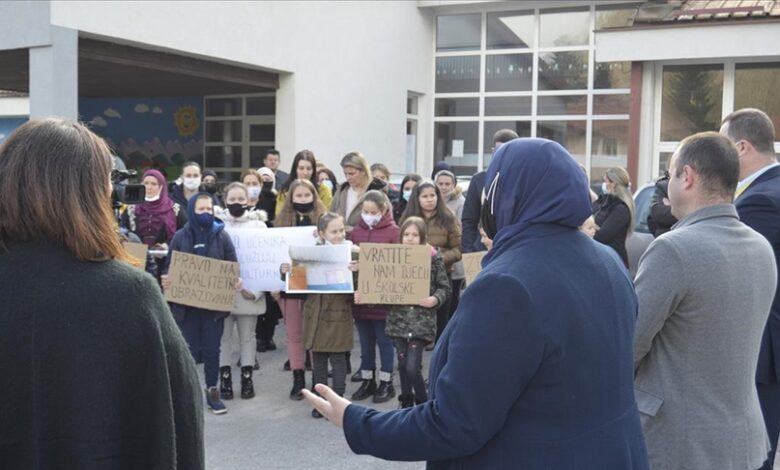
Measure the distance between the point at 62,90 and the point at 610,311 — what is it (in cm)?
885

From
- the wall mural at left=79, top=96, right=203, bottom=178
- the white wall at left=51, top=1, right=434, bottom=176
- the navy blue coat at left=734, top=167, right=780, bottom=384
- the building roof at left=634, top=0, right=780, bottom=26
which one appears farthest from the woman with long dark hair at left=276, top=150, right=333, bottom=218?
the wall mural at left=79, top=96, right=203, bottom=178

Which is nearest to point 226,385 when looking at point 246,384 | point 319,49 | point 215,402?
point 246,384

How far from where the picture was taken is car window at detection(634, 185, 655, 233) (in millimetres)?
8453

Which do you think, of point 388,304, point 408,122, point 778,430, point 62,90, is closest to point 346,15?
point 408,122

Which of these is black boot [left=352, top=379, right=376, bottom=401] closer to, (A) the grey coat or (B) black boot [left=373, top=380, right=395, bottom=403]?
(B) black boot [left=373, top=380, right=395, bottom=403]

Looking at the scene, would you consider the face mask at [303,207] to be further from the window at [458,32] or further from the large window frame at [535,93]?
the window at [458,32]

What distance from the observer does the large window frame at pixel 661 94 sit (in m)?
13.8

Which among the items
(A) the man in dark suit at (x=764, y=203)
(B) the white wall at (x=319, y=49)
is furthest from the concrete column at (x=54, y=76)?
(A) the man in dark suit at (x=764, y=203)

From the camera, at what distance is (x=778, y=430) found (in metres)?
3.60

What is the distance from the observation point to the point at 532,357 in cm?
189

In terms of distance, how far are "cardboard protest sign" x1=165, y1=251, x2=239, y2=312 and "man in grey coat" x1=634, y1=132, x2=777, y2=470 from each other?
4164 mm

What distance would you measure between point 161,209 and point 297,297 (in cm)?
179

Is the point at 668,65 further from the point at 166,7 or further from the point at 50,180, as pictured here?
the point at 50,180

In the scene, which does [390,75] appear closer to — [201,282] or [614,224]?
[614,224]
